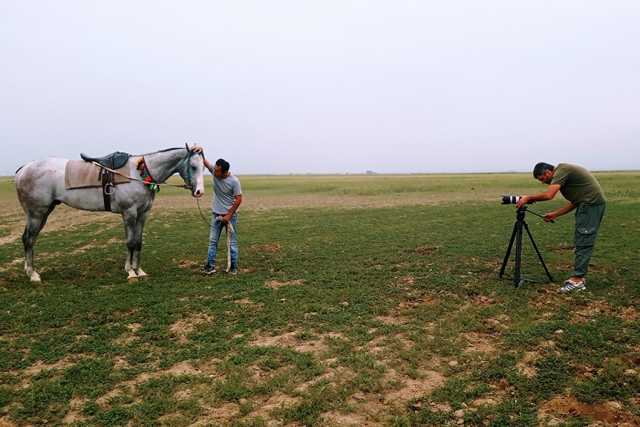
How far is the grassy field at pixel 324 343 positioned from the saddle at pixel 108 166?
A: 5.86ft

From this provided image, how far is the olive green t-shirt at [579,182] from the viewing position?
6.84m

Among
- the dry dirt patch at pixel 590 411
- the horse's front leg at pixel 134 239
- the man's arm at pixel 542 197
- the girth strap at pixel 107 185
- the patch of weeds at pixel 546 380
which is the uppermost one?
the girth strap at pixel 107 185

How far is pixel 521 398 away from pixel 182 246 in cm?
1060

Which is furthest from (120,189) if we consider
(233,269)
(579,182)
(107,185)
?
(579,182)

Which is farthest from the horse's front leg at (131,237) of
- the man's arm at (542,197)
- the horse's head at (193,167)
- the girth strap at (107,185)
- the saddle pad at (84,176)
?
the man's arm at (542,197)

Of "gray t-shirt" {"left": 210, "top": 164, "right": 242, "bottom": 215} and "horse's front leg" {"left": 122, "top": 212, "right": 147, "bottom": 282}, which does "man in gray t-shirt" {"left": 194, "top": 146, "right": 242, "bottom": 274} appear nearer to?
"gray t-shirt" {"left": 210, "top": 164, "right": 242, "bottom": 215}

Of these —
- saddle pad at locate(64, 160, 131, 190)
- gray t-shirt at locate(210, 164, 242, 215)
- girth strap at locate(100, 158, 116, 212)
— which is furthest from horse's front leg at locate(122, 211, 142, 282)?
gray t-shirt at locate(210, 164, 242, 215)

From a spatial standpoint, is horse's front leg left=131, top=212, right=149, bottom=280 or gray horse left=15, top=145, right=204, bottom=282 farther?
horse's front leg left=131, top=212, right=149, bottom=280

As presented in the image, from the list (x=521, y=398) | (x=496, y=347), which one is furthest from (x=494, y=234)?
(x=521, y=398)

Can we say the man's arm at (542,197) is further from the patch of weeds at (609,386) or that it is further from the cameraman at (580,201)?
the patch of weeds at (609,386)

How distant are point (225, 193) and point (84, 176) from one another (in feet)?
9.18

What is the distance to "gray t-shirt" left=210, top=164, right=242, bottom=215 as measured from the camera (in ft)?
27.4

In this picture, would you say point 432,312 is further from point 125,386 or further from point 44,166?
point 44,166

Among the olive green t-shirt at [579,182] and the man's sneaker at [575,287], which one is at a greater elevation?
the olive green t-shirt at [579,182]
